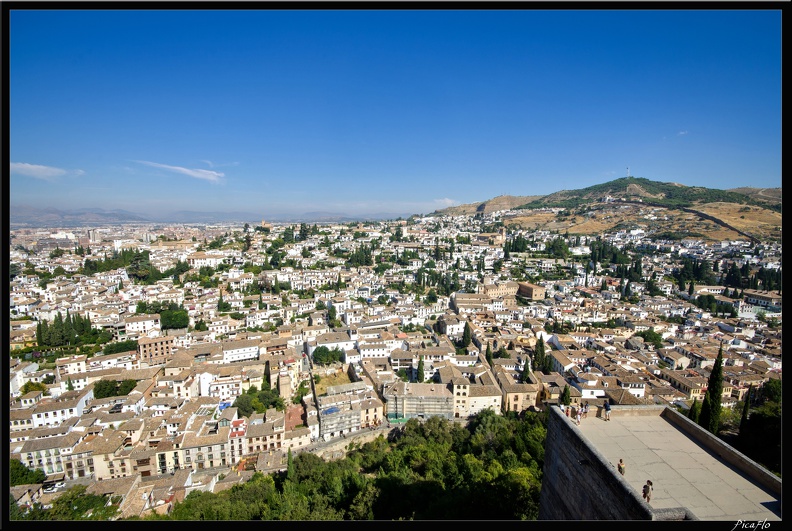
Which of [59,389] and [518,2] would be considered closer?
[518,2]

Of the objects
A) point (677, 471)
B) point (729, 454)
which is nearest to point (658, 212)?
point (729, 454)

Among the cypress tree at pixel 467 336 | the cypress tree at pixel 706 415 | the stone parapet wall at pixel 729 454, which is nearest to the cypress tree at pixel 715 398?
the cypress tree at pixel 706 415

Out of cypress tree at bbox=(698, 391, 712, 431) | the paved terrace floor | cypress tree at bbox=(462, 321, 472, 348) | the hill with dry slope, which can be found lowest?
cypress tree at bbox=(462, 321, 472, 348)

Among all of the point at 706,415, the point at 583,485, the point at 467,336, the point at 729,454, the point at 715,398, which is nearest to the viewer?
the point at 583,485

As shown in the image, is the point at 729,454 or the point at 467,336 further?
the point at 467,336

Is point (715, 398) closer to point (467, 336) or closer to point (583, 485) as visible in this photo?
point (583, 485)

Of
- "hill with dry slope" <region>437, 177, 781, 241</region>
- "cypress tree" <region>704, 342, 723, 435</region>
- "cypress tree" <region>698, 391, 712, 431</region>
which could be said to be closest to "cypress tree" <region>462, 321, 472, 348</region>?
"cypress tree" <region>704, 342, 723, 435</region>

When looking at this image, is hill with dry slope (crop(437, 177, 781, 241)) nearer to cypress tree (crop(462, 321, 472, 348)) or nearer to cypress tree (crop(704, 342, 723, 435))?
cypress tree (crop(462, 321, 472, 348))

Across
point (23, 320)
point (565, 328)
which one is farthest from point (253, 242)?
point (565, 328)
